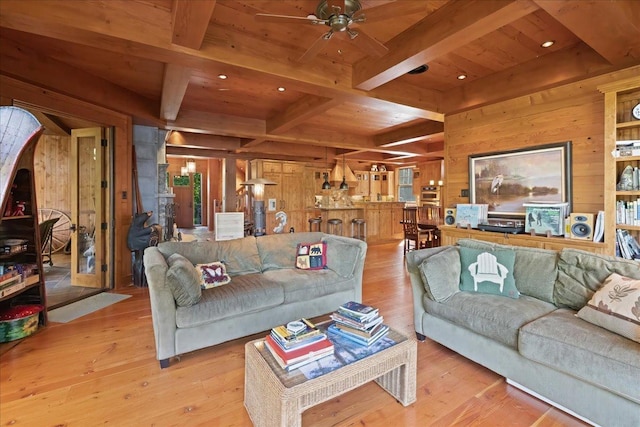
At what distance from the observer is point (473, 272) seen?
8.49 ft

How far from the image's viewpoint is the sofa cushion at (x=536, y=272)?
2355 mm

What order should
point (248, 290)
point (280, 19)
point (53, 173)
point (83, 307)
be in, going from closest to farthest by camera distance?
point (280, 19) → point (248, 290) → point (83, 307) → point (53, 173)

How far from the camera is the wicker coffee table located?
1434 mm

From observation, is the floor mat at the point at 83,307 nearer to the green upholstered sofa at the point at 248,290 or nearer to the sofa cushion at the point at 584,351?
the green upholstered sofa at the point at 248,290

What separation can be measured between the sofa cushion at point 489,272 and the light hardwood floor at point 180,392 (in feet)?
1.97

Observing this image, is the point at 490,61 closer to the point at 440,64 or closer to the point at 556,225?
the point at 440,64

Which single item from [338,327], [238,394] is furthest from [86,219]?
[338,327]

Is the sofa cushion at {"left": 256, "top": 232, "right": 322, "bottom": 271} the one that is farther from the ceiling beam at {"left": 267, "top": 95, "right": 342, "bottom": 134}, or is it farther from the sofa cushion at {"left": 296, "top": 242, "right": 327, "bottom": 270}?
the ceiling beam at {"left": 267, "top": 95, "right": 342, "bottom": 134}

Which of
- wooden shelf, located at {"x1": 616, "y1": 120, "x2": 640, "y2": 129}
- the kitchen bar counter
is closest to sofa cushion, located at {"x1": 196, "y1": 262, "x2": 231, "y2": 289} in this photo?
wooden shelf, located at {"x1": 616, "y1": 120, "x2": 640, "y2": 129}

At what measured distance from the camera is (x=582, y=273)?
2209mm

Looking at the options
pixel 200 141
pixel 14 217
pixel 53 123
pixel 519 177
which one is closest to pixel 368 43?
pixel 519 177

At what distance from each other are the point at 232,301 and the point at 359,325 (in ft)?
3.80

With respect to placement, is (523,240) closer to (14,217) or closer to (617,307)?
(617,307)

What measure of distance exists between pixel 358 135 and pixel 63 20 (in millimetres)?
5744
